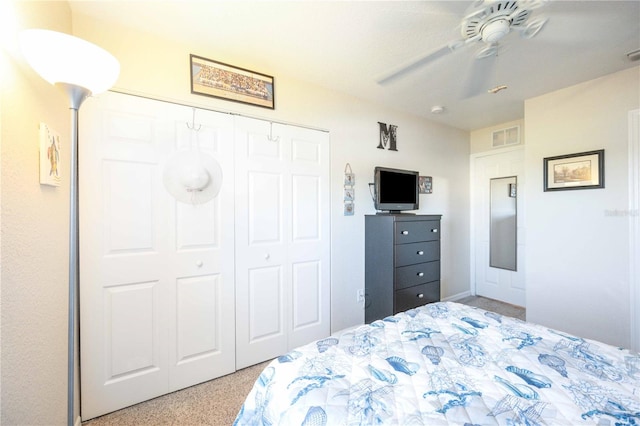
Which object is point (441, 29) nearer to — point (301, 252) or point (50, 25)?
point (301, 252)

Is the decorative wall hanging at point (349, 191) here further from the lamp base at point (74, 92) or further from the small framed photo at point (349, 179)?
the lamp base at point (74, 92)

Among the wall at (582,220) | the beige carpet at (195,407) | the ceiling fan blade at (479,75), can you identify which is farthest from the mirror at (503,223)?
the beige carpet at (195,407)

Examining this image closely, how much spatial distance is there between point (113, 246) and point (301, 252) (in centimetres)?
134

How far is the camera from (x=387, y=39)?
182 cm

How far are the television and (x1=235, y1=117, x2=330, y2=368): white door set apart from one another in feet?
1.76

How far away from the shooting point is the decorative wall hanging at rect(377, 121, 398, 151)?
2.93m

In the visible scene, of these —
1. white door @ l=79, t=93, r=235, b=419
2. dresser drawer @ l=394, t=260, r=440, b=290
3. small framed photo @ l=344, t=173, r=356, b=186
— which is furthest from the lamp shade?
dresser drawer @ l=394, t=260, r=440, b=290

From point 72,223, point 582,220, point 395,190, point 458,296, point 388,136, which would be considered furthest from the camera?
point 458,296

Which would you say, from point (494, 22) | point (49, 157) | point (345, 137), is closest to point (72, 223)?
point (49, 157)

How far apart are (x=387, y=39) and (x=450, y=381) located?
77.7 inches

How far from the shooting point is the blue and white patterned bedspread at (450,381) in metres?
0.77

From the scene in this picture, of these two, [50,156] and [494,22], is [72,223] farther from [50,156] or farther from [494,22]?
[494,22]

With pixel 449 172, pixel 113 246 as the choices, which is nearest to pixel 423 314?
pixel 113 246

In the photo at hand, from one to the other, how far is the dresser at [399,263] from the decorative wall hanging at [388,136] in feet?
2.77
